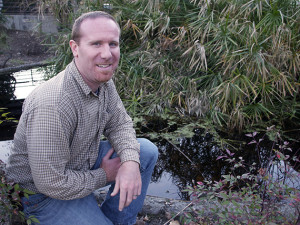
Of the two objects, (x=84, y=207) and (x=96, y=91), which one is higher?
(x=96, y=91)

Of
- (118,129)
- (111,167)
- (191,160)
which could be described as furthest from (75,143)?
(191,160)

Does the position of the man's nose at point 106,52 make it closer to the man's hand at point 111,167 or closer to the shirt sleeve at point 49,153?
the shirt sleeve at point 49,153

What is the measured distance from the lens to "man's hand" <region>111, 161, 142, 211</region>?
1725 millimetres

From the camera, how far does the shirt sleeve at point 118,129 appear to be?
1931mm

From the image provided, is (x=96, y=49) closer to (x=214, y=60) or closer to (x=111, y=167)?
(x=111, y=167)

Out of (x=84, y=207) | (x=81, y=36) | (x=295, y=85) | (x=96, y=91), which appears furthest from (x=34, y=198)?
(x=295, y=85)

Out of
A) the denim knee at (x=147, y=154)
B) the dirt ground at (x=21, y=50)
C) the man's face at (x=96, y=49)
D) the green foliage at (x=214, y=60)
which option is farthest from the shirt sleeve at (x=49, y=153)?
the dirt ground at (x=21, y=50)

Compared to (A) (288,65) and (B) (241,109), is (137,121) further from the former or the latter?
(A) (288,65)

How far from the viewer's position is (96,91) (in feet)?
6.21

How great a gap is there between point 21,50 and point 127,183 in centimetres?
937

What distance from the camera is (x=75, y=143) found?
172cm

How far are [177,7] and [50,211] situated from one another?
12.1ft

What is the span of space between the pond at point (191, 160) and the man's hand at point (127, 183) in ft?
2.94

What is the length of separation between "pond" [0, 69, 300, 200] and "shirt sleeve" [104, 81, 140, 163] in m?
0.81
